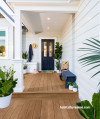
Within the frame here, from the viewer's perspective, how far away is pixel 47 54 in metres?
6.67

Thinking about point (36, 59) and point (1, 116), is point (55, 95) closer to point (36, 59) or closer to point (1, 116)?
point (1, 116)

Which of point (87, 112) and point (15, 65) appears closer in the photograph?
point (87, 112)

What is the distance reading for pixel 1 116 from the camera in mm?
2041

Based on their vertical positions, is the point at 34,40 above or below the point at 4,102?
above

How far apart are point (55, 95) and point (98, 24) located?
2070 millimetres

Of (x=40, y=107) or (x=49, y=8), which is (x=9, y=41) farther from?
(x=40, y=107)

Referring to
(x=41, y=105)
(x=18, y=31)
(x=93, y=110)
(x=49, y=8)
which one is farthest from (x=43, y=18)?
A: (x=93, y=110)

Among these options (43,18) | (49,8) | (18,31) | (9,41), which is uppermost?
(43,18)

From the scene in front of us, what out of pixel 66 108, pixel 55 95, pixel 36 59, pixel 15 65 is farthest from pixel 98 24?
pixel 36 59

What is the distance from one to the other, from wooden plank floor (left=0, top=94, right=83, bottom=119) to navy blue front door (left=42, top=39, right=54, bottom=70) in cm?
389

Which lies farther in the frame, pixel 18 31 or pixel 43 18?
pixel 43 18

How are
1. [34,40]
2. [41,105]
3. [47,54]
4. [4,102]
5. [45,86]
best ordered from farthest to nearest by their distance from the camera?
[47,54] < [34,40] < [45,86] < [41,105] < [4,102]

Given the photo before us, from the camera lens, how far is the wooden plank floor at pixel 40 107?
2043 mm

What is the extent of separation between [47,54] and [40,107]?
4.52 m
